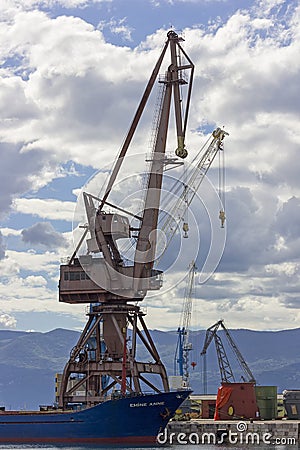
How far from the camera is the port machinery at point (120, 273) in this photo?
96312 mm

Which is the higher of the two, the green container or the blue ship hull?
the green container

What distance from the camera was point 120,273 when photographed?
96.7m

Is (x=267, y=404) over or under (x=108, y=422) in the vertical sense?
over

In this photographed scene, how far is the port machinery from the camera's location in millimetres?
96312

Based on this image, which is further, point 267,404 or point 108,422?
point 267,404

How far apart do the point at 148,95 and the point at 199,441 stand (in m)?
41.4

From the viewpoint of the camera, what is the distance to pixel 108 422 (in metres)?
91.7

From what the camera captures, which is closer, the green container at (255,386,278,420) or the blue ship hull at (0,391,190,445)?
the blue ship hull at (0,391,190,445)

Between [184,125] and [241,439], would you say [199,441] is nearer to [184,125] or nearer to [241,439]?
[241,439]

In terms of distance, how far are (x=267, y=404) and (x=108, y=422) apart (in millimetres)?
37762

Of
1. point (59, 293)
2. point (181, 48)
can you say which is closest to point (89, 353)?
point (59, 293)

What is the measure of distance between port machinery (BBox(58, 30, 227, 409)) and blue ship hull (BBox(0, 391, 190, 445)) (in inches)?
105

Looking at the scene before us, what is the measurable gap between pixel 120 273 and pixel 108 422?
644 inches

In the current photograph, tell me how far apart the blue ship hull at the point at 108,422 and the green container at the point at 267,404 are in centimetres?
2906
